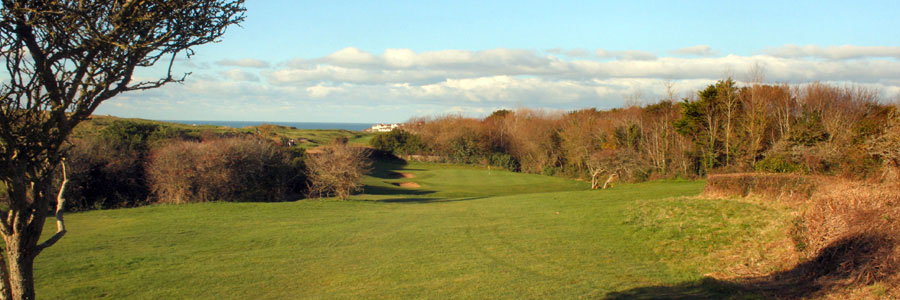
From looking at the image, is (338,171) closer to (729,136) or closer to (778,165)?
(778,165)

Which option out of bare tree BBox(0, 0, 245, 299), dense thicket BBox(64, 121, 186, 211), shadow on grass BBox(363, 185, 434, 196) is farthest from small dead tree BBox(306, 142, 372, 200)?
bare tree BBox(0, 0, 245, 299)

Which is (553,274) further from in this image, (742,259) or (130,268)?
(130,268)

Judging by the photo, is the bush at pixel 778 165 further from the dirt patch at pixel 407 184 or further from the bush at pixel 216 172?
the bush at pixel 216 172

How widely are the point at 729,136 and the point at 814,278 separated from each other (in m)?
32.2

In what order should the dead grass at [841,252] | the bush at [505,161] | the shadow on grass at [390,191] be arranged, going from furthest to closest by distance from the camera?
1. the bush at [505,161]
2. the shadow on grass at [390,191]
3. the dead grass at [841,252]

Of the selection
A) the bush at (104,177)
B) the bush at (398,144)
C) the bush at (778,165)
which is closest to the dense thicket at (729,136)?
the bush at (778,165)

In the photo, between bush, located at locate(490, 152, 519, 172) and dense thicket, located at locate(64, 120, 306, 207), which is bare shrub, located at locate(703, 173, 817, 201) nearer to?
dense thicket, located at locate(64, 120, 306, 207)

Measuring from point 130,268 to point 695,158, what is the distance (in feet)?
124

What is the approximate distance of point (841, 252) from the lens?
754cm

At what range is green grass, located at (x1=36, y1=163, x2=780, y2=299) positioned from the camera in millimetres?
9273

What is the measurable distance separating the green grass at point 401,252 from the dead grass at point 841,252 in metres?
0.95

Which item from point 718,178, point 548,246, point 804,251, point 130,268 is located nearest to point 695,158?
point 718,178

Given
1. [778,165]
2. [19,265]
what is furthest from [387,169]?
[19,265]

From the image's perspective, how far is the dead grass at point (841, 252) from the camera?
22.0ft
